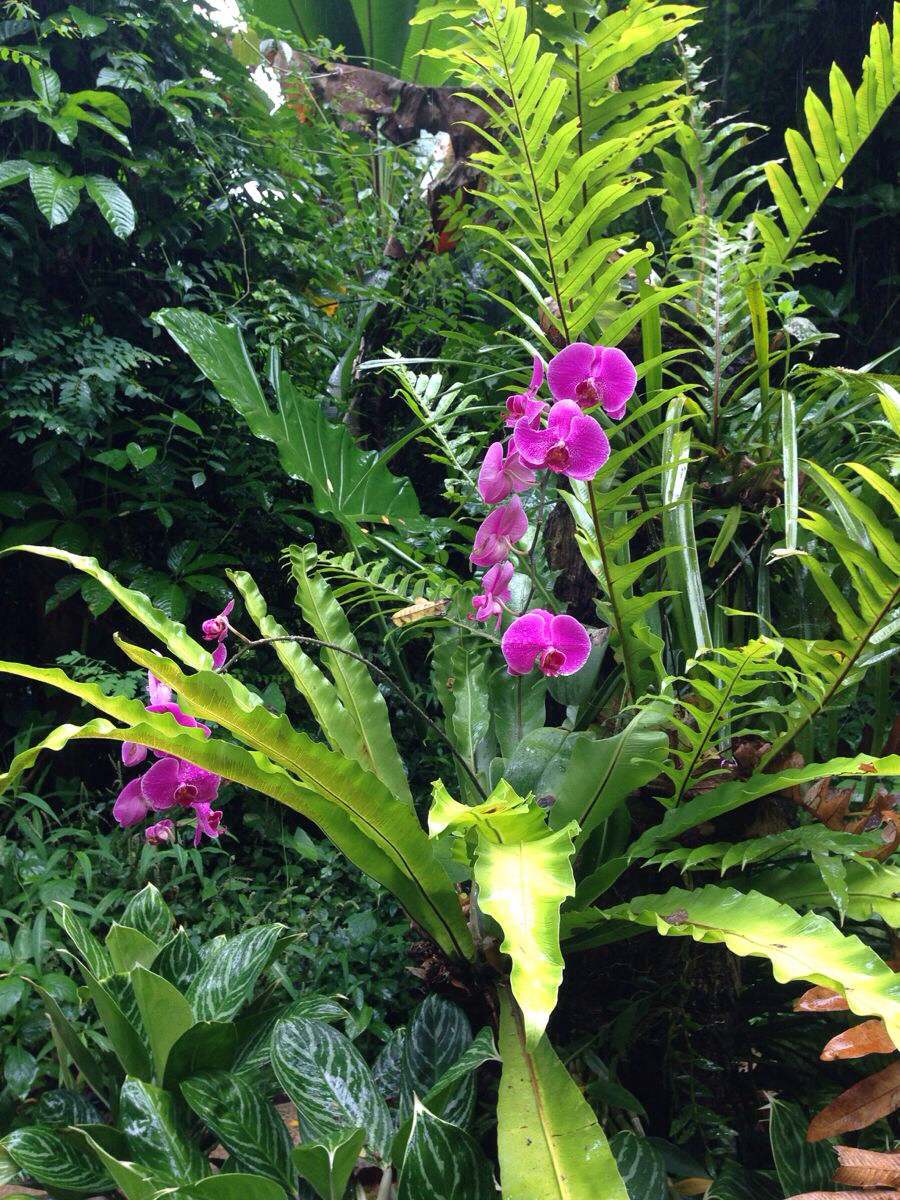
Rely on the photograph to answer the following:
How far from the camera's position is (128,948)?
1.27m

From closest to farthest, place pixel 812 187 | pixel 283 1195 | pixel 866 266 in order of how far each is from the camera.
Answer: pixel 283 1195 → pixel 812 187 → pixel 866 266

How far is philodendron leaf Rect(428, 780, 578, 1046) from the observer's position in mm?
672

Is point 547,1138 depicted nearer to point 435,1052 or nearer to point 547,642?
point 435,1052

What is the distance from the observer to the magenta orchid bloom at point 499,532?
3.86 ft

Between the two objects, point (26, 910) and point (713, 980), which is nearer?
point (713, 980)

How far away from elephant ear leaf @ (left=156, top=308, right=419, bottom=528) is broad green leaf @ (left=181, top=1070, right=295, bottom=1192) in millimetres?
1033

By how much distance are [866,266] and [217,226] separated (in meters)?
2.55

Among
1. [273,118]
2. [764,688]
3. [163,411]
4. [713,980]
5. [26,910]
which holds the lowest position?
[26,910]

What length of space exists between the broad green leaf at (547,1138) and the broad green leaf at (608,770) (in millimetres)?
279

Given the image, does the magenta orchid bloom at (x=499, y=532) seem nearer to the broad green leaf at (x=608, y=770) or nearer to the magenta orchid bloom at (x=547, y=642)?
the magenta orchid bloom at (x=547, y=642)

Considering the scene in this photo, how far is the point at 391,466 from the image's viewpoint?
10.1 feet

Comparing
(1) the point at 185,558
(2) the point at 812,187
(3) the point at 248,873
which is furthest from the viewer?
(1) the point at 185,558

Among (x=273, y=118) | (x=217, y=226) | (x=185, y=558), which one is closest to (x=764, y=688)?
(x=185, y=558)

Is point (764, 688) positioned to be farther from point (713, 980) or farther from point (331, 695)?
point (331, 695)
